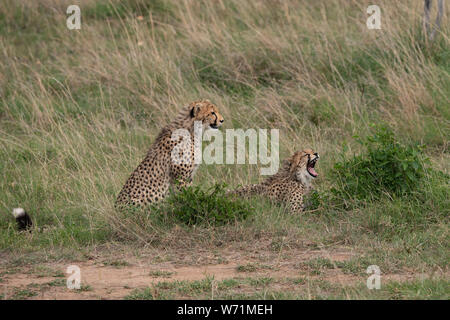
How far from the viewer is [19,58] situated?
30.5 feet

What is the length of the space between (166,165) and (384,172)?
1674 millimetres

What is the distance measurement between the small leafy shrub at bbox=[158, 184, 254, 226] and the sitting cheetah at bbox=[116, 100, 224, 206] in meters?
0.32

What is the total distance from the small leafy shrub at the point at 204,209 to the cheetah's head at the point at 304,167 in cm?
84

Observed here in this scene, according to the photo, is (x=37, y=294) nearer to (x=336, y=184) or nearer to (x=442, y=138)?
(x=336, y=184)

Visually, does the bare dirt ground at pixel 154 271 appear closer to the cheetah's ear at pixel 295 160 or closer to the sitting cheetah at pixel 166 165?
the sitting cheetah at pixel 166 165

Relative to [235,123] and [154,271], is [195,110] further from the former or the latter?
[154,271]

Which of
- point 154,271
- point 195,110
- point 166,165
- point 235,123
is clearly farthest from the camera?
point 235,123

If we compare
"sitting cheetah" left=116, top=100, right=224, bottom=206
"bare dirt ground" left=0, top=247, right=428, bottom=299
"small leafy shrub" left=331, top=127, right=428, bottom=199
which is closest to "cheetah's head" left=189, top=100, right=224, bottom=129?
"sitting cheetah" left=116, top=100, right=224, bottom=206

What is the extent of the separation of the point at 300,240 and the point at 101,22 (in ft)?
19.8

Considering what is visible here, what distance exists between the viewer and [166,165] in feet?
18.8

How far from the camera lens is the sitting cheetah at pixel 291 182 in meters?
5.80

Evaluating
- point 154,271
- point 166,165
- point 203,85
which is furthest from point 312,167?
point 203,85

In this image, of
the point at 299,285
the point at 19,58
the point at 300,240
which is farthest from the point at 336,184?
the point at 19,58

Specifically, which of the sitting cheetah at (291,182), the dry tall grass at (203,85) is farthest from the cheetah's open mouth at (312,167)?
the dry tall grass at (203,85)
